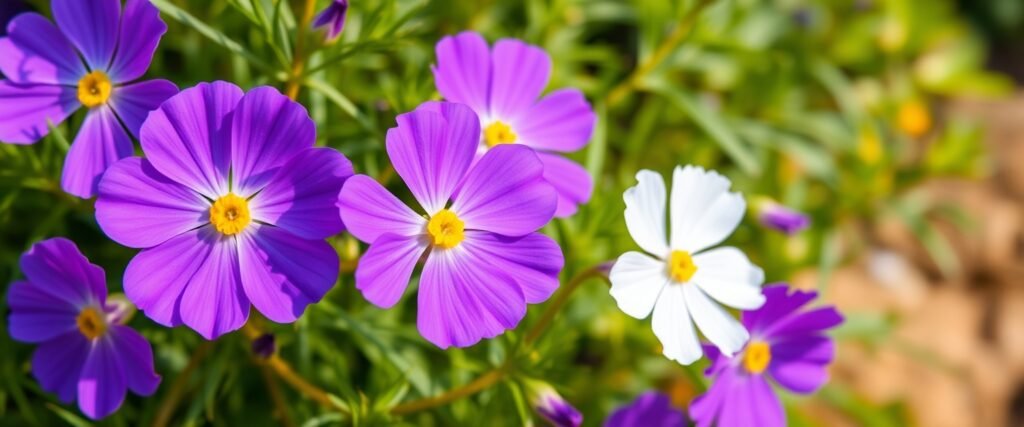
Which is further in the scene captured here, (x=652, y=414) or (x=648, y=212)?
(x=652, y=414)

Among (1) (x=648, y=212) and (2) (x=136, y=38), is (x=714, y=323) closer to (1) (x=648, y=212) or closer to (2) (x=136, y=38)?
(1) (x=648, y=212)

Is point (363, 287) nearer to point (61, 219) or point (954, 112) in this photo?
point (61, 219)

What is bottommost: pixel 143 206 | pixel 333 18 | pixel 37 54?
pixel 143 206

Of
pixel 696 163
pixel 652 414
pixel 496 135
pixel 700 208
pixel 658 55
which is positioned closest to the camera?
pixel 700 208

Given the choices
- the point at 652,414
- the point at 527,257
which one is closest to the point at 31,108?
the point at 527,257

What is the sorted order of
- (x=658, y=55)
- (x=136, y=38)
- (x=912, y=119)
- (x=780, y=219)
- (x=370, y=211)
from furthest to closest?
(x=912, y=119), (x=658, y=55), (x=780, y=219), (x=136, y=38), (x=370, y=211)

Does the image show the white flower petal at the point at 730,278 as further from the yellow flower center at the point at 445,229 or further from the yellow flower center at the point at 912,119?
the yellow flower center at the point at 912,119
